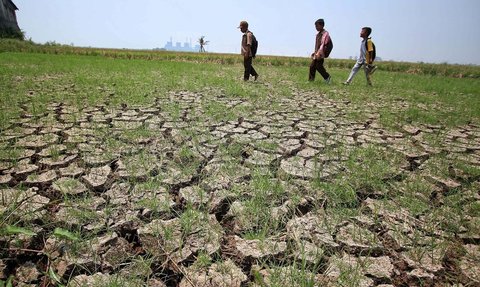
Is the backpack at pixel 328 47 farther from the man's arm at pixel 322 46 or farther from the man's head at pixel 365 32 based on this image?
the man's head at pixel 365 32

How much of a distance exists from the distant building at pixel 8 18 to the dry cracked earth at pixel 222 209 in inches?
1220

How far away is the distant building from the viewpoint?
86.6 feet

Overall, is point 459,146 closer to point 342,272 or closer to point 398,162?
point 398,162

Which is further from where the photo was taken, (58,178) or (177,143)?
(177,143)

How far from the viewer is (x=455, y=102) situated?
5.93 meters

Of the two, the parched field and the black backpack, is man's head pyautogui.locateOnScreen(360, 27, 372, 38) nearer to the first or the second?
the black backpack

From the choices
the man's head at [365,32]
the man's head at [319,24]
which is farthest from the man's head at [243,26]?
the man's head at [365,32]

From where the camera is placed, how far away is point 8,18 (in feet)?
92.6

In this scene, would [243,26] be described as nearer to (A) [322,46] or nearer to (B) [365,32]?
(A) [322,46]

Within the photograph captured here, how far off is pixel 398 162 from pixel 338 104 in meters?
2.68

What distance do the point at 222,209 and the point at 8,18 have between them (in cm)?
3664

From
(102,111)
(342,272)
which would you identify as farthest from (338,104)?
(342,272)

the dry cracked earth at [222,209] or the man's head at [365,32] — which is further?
the man's head at [365,32]

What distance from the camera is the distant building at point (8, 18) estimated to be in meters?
26.4
